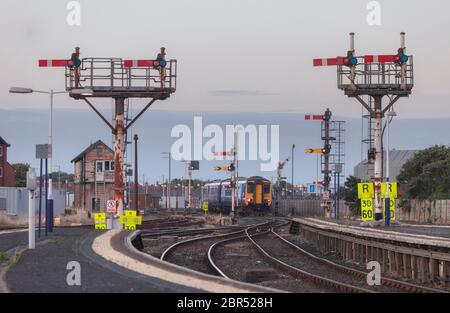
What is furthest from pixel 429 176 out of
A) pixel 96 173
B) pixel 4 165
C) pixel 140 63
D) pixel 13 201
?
pixel 4 165

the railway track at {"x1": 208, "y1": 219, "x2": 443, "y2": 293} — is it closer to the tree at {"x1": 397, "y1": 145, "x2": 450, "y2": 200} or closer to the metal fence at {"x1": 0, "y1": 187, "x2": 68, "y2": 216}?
the tree at {"x1": 397, "y1": 145, "x2": 450, "y2": 200}

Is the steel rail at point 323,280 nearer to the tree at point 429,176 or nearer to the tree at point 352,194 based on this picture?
the tree at point 429,176

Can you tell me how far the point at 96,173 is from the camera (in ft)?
274

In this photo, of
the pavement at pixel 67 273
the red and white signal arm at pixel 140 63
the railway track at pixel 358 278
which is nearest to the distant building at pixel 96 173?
the red and white signal arm at pixel 140 63

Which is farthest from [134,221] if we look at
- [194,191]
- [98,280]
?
[194,191]

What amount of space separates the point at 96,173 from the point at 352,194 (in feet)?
89.5

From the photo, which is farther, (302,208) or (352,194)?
(302,208)

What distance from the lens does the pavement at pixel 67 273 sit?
13430mm

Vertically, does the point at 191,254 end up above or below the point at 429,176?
below

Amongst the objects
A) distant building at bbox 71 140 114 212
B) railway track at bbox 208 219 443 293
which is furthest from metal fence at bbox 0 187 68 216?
railway track at bbox 208 219 443 293

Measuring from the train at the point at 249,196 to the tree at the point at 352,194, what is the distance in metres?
8.04

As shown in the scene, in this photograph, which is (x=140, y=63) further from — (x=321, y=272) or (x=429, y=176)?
(x=429, y=176)

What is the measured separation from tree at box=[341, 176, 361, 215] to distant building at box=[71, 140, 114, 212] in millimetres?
24965
